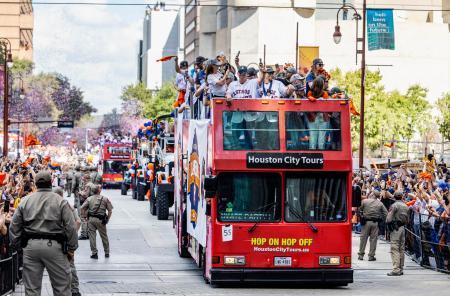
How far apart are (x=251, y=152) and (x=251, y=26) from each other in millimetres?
88123

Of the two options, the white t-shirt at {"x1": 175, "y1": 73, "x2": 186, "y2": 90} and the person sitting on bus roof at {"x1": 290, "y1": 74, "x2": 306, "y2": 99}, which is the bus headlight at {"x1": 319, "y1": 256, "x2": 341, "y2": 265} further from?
the white t-shirt at {"x1": 175, "y1": 73, "x2": 186, "y2": 90}

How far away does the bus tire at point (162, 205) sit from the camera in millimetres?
38753

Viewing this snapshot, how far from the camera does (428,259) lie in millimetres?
24672

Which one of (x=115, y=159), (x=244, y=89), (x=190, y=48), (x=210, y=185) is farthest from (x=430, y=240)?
(x=190, y=48)

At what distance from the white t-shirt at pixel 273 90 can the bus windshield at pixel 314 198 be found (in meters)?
1.71

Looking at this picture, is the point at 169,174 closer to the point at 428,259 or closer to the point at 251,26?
the point at 428,259

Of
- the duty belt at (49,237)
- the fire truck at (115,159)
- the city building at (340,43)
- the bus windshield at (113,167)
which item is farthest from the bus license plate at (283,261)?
the city building at (340,43)

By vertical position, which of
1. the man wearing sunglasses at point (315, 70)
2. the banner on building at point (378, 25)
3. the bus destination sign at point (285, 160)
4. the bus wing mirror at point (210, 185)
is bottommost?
the bus wing mirror at point (210, 185)

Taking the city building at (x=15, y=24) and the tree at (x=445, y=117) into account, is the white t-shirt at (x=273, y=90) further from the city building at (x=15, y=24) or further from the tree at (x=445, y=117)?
the city building at (x=15, y=24)

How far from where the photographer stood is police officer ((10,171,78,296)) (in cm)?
1277

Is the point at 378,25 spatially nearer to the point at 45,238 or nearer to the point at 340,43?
the point at 45,238

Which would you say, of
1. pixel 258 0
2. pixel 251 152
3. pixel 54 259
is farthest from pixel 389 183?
pixel 258 0

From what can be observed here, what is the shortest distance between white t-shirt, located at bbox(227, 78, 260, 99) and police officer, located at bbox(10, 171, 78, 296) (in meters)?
7.37

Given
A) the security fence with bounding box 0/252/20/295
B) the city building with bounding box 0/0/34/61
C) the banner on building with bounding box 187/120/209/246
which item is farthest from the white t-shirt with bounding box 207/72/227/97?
the city building with bounding box 0/0/34/61
